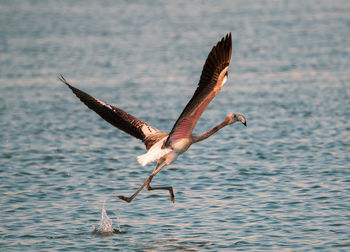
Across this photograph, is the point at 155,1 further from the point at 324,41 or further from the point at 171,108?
the point at 171,108

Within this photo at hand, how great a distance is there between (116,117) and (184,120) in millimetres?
1842

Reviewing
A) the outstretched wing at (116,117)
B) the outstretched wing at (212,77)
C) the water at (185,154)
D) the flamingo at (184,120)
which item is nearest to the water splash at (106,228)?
the water at (185,154)

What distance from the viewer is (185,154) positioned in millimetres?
14961

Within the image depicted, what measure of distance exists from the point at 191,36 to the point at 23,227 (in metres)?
26.3

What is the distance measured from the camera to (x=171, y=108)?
63.5 ft

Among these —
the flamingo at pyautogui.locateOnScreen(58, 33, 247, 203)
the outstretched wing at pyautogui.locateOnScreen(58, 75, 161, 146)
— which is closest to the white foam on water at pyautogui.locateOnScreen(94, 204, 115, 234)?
the flamingo at pyautogui.locateOnScreen(58, 33, 247, 203)

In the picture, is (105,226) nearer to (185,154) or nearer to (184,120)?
(184,120)

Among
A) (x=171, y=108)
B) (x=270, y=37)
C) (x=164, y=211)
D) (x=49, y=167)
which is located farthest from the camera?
(x=270, y=37)

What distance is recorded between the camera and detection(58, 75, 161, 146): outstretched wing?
35.5ft

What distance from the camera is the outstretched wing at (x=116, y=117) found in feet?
35.5

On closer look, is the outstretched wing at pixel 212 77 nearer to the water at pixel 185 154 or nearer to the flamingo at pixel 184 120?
the flamingo at pixel 184 120

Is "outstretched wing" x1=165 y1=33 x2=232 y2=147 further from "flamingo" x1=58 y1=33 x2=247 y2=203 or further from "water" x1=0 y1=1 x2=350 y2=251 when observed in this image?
"water" x1=0 y1=1 x2=350 y2=251

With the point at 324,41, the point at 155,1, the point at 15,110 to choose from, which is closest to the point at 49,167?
the point at 15,110

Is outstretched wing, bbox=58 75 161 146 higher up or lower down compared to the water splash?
higher up
